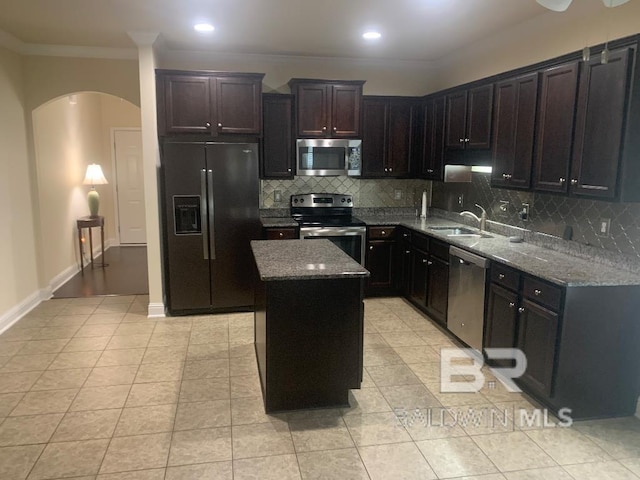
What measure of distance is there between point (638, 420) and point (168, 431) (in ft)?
9.48

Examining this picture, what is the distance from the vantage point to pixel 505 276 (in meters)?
3.46

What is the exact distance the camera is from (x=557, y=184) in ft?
11.1

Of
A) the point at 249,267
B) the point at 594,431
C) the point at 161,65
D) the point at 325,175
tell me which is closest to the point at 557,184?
the point at 594,431

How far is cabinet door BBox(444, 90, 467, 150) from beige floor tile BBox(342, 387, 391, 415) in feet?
8.34

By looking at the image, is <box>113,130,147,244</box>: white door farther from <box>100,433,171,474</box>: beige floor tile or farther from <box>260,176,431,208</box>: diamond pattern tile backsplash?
<box>100,433,171,474</box>: beige floor tile

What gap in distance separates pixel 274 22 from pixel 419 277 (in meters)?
2.80

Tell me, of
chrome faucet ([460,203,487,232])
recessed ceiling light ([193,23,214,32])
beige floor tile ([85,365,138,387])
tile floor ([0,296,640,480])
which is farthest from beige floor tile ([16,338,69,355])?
chrome faucet ([460,203,487,232])

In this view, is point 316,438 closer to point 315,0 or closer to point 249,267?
point 249,267

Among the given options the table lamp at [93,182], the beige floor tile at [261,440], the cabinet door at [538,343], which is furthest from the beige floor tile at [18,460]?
the table lamp at [93,182]

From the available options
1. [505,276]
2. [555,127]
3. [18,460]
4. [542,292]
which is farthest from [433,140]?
[18,460]

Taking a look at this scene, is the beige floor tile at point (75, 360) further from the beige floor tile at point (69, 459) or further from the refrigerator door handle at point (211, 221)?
the refrigerator door handle at point (211, 221)

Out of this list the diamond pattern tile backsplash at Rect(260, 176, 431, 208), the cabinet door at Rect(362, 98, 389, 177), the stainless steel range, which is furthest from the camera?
the diamond pattern tile backsplash at Rect(260, 176, 431, 208)

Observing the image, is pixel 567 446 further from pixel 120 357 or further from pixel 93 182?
pixel 93 182

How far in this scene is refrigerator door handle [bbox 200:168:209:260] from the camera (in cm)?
482
